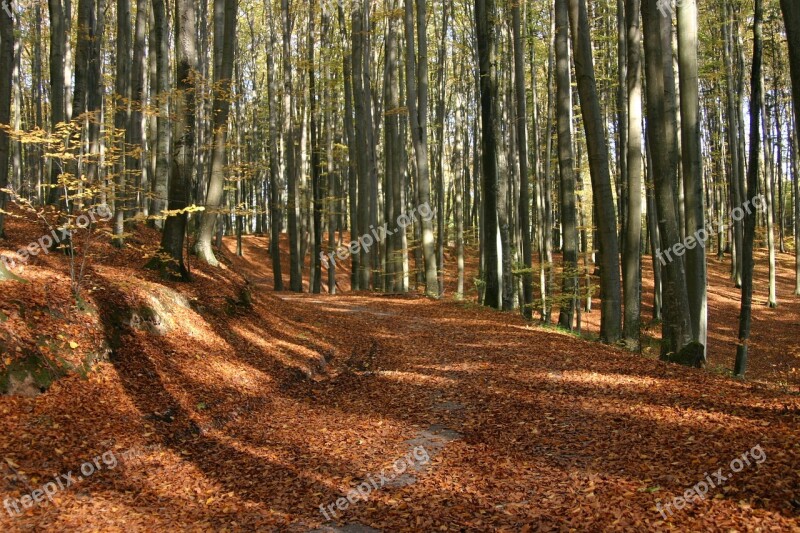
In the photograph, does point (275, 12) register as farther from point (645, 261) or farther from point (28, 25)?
point (645, 261)

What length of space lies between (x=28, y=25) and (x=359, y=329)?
86.8ft

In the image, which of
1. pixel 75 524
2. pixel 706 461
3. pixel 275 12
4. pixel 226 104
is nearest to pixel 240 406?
pixel 75 524

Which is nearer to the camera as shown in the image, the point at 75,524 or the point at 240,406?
the point at 75,524

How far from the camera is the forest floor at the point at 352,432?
13.5 feet

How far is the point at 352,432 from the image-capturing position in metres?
6.20

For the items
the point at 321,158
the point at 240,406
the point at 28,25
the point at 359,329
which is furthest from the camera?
the point at 28,25

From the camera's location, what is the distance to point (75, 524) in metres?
4.05

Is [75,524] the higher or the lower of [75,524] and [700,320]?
the lower

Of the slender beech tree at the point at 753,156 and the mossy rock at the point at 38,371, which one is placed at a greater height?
the slender beech tree at the point at 753,156

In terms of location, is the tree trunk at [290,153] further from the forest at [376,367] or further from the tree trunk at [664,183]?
the tree trunk at [664,183]

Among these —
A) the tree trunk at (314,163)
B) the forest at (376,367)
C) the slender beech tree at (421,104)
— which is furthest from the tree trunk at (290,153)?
the slender beech tree at (421,104)

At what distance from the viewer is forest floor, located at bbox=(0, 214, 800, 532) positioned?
162 inches

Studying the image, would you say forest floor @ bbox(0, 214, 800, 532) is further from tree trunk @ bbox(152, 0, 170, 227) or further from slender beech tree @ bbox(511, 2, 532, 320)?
slender beech tree @ bbox(511, 2, 532, 320)

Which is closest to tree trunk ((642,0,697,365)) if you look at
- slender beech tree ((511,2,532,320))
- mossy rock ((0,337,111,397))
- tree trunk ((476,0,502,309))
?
tree trunk ((476,0,502,309))
